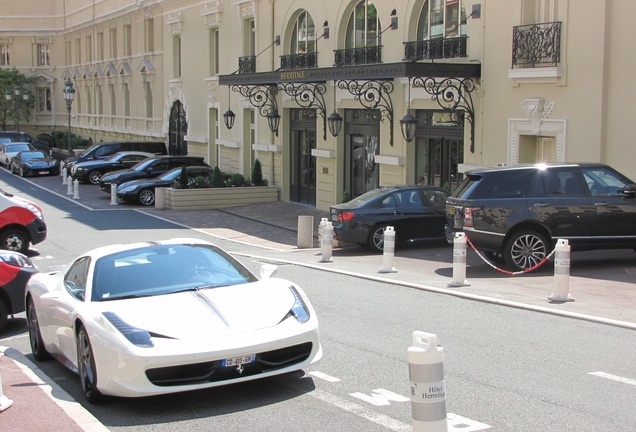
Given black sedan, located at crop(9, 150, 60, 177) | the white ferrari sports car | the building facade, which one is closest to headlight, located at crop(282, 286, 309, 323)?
the white ferrari sports car

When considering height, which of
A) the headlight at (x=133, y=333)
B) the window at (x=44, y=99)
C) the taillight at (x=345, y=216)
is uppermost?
the window at (x=44, y=99)

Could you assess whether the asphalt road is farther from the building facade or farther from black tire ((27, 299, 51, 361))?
the building facade

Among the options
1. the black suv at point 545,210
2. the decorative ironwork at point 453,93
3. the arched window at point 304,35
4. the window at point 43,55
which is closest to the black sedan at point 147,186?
the arched window at point 304,35

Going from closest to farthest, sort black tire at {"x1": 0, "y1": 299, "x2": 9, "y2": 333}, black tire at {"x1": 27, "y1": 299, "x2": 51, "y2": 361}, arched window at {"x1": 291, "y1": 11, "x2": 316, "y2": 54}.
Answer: black tire at {"x1": 27, "y1": 299, "x2": 51, "y2": 361}
black tire at {"x1": 0, "y1": 299, "x2": 9, "y2": 333}
arched window at {"x1": 291, "y1": 11, "x2": 316, "y2": 54}

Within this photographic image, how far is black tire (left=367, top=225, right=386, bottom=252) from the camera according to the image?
778 inches

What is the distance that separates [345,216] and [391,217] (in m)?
1.01

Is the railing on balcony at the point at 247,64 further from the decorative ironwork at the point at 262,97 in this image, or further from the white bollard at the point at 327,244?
the white bollard at the point at 327,244

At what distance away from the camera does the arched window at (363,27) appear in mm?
26812

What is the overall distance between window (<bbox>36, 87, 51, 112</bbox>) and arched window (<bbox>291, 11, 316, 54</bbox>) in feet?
144

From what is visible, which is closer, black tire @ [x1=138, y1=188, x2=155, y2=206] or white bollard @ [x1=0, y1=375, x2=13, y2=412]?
white bollard @ [x1=0, y1=375, x2=13, y2=412]

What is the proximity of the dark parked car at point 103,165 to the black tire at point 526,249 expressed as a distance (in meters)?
26.5

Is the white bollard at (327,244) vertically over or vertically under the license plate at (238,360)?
under

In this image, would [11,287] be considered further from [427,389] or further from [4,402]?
[427,389]

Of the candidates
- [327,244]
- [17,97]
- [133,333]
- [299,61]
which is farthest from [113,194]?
[17,97]
